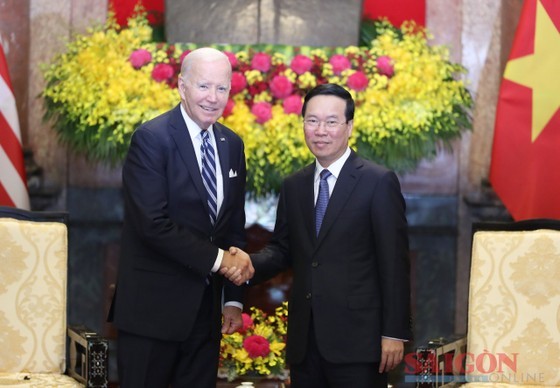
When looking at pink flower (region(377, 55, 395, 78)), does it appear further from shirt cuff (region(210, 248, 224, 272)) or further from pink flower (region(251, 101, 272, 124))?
shirt cuff (region(210, 248, 224, 272))

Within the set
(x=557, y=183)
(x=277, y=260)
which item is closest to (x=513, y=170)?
(x=557, y=183)

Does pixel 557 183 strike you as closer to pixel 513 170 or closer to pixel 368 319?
pixel 513 170

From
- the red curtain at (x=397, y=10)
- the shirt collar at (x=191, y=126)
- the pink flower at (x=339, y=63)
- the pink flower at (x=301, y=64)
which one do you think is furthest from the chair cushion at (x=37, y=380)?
the red curtain at (x=397, y=10)

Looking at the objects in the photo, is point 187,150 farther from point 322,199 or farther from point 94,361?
point 94,361

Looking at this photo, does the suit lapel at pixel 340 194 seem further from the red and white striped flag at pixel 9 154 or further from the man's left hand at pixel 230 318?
the red and white striped flag at pixel 9 154

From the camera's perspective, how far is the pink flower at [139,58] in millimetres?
5133

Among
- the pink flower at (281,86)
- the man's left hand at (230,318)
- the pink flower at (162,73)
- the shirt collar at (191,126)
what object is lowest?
the man's left hand at (230,318)

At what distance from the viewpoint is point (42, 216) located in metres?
3.81

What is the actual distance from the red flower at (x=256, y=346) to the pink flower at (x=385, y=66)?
166 centimetres

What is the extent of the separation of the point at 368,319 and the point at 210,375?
0.58 meters

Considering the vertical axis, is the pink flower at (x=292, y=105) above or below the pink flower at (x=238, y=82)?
below

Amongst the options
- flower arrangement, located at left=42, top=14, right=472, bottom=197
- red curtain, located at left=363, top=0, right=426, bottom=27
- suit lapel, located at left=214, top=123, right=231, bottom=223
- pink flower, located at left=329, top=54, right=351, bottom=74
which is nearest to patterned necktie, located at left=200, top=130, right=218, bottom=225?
suit lapel, located at left=214, top=123, right=231, bottom=223

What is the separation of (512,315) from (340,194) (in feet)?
2.85

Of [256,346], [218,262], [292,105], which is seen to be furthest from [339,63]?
[218,262]
